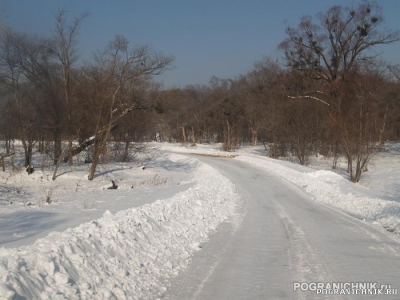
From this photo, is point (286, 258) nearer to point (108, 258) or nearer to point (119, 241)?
point (119, 241)

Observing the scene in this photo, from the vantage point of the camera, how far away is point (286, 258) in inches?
286

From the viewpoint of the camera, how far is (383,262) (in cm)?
705

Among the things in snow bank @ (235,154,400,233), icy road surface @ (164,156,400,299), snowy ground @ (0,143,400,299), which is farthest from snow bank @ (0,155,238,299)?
snow bank @ (235,154,400,233)

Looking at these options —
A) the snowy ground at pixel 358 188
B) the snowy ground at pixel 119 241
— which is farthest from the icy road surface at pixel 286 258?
the snowy ground at pixel 358 188

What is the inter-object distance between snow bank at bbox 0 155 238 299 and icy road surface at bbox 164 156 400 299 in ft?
1.60

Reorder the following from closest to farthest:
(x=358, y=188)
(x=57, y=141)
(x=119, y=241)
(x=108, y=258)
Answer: (x=108, y=258)
(x=119, y=241)
(x=358, y=188)
(x=57, y=141)

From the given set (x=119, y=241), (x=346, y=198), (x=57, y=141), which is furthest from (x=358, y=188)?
(x=57, y=141)

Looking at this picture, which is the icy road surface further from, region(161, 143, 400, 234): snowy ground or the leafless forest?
the leafless forest

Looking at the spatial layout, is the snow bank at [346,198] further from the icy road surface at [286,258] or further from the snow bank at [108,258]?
the snow bank at [108,258]

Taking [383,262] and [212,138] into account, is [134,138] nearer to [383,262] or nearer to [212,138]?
[383,262]

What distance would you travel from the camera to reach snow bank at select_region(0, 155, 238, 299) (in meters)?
4.79

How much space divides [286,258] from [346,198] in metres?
8.83

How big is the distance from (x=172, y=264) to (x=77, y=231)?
5.96 ft

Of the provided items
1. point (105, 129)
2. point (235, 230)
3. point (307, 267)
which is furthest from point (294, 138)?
point (307, 267)
